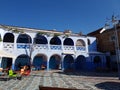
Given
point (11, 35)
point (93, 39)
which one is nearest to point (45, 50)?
point (11, 35)

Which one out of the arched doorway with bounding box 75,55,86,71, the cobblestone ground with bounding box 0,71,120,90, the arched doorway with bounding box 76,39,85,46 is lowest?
the cobblestone ground with bounding box 0,71,120,90

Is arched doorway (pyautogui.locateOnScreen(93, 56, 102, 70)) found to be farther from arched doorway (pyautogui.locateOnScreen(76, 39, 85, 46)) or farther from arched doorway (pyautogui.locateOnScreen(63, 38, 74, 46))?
arched doorway (pyautogui.locateOnScreen(63, 38, 74, 46))

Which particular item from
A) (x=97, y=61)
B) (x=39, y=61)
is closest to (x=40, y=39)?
(x=39, y=61)

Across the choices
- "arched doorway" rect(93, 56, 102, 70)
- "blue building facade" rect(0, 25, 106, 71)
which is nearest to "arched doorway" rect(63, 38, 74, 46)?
"blue building facade" rect(0, 25, 106, 71)

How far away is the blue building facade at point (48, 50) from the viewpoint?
2503 centimetres

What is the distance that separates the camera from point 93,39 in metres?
33.7

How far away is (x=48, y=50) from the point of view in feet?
89.0

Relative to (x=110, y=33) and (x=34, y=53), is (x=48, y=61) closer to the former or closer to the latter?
(x=34, y=53)

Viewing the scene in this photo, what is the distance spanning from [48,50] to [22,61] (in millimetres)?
4659

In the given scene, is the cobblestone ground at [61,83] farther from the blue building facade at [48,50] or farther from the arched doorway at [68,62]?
the arched doorway at [68,62]

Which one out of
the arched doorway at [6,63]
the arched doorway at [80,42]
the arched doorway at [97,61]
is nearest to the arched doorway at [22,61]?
the arched doorway at [6,63]

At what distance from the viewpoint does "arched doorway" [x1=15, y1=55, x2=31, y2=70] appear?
26531mm

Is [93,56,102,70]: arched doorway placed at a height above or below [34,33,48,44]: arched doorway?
below

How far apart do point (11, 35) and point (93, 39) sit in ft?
53.8
